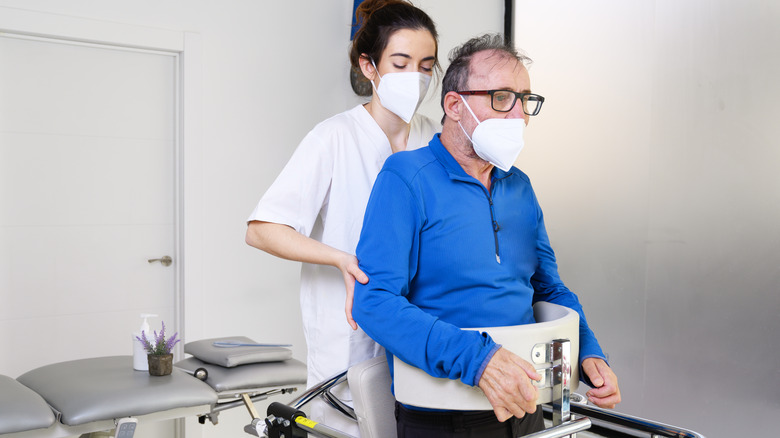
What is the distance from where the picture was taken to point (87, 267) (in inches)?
136

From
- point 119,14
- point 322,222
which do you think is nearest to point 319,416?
point 322,222

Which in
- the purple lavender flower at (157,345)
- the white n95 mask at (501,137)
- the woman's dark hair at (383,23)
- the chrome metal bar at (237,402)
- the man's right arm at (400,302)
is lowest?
the chrome metal bar at (237,402)

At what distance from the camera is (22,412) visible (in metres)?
1.91

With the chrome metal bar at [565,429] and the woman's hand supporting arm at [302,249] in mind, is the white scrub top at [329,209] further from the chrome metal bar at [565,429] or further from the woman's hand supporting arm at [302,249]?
the chrome metal bar at [565,429]

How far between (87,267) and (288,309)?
1.08 meters

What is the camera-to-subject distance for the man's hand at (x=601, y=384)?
124 centimetres

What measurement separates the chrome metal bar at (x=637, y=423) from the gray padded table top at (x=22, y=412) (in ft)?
4.82

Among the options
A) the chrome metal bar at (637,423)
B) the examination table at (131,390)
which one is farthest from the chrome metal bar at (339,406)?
the examination table at (131,390)

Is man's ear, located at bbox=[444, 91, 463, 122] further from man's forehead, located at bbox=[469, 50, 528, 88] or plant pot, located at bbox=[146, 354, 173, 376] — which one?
plant pot, located at bbox=[146, 354, 173, 376]

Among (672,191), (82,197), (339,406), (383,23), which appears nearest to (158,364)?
(339,406)

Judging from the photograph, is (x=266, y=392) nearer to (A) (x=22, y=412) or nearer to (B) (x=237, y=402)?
(B) (x=237, y=402)

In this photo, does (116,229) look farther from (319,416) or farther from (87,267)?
(319,416)

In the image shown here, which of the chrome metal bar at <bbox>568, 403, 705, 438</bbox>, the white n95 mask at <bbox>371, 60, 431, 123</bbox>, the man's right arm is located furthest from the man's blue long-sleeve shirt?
the white n95 mask at <bbox>371, 60, 431, 123</bbox>

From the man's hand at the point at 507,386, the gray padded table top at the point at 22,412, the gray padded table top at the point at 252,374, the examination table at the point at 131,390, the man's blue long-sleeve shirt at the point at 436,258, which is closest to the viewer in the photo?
the man's hand at the point at 507,386
